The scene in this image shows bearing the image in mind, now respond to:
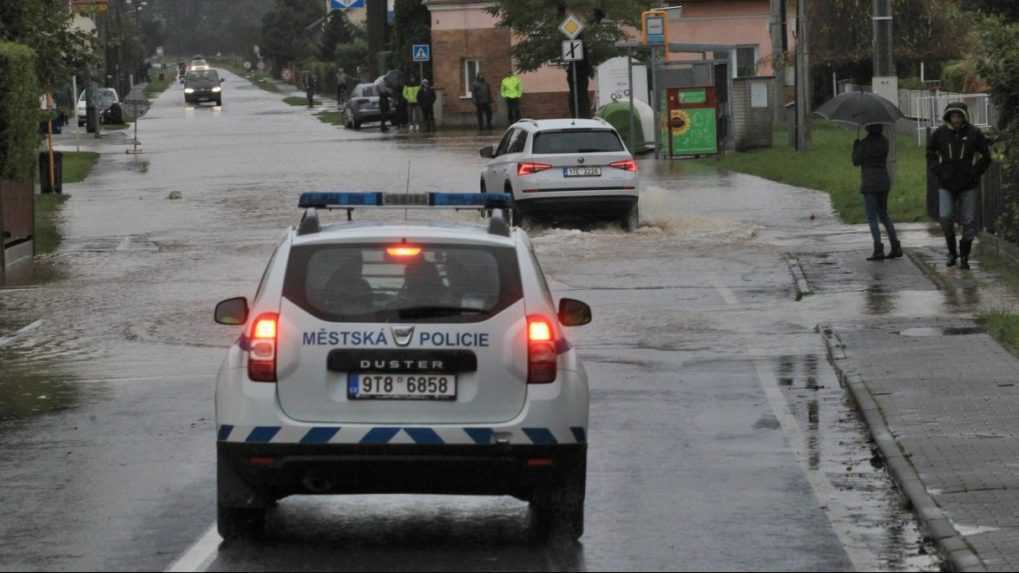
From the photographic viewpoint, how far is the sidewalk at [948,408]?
9.33m

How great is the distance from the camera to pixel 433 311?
28.8ft

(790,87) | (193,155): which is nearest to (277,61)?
(790,87)

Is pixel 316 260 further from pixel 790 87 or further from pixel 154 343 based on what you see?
pixel 790 87

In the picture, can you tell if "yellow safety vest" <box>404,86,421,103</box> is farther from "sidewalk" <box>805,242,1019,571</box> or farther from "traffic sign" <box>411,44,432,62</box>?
"sidewalk" <box>805,242,1019,571</box>

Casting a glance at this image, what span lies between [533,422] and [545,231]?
18779 millimetres

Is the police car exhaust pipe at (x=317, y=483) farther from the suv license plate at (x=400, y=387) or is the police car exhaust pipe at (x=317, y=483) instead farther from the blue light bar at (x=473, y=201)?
the blue light bar at (x=473, y=201)

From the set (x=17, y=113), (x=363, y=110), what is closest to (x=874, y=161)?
(x=17, y=113)

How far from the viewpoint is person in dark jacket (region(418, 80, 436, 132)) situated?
60844 mm

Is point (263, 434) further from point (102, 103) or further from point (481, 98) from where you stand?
point (102, 103)

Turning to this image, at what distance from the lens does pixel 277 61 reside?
6767 inches

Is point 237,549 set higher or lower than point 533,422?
lower

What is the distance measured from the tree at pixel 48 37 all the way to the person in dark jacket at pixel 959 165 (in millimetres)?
14445

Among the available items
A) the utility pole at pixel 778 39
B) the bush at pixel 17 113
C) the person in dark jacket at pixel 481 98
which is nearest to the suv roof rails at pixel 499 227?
the bush at pixel 17 113

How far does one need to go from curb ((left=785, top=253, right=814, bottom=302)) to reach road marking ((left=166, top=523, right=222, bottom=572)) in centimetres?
1102
